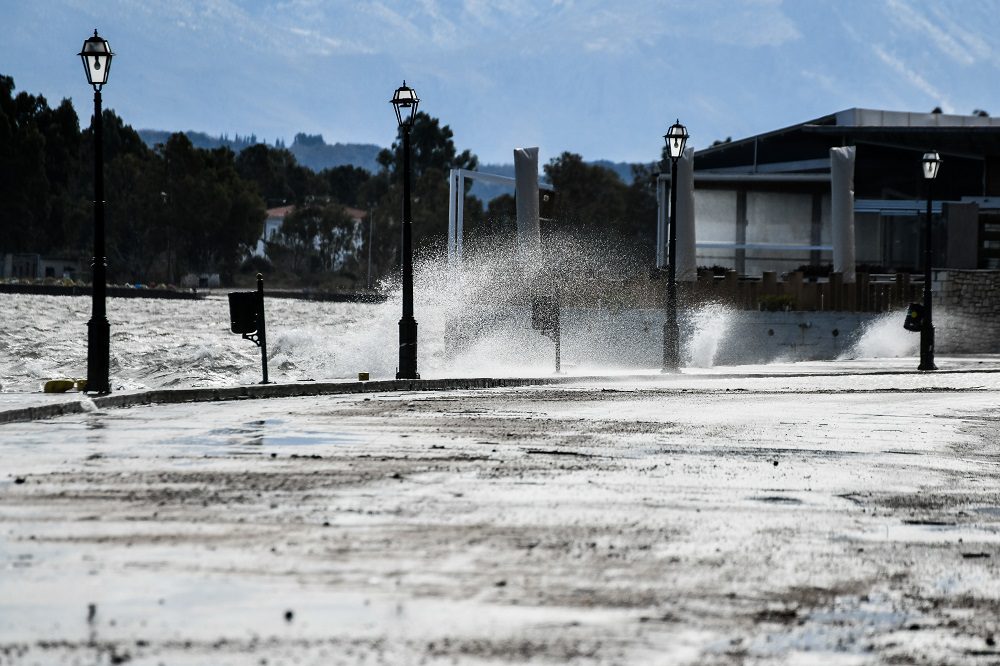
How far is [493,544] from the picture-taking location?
7422mm

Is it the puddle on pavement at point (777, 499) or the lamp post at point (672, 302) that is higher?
the lamp post at point (672, 302)

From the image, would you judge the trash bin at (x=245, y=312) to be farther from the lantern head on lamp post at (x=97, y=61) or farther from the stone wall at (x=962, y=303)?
the stone wall at (x=962, y=303)

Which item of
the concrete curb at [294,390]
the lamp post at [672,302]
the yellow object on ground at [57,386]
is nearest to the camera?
the concrete curb at [294,390]

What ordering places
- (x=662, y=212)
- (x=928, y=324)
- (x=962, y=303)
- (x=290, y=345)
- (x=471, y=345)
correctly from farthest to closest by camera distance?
1. (x=662, y=212)
2. (x=290, y=345)
3. (x=962, y=303)
4. (x=471, y=345)
5. (x=928, y=324)

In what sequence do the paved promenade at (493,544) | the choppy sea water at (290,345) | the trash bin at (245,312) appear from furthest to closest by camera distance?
the choppy sea water at (290,345) < the trash bin at (245,312) < the paved promenade at (493,544)

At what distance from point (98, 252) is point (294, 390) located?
3.36 meters

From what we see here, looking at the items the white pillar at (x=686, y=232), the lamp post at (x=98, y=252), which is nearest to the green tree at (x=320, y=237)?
the white pillar at (x=686, y=232)

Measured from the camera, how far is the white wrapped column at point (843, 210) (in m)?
40.8

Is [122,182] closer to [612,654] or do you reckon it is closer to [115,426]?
[115,426]

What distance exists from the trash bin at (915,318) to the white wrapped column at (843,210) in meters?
7.03

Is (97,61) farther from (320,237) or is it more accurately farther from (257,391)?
(320,237)

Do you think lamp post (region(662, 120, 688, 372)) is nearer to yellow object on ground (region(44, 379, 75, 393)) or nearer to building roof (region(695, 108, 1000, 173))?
yellow object on ground (region(44, 379, 75, 393))

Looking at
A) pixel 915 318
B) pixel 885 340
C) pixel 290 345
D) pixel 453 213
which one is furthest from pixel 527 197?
pixel 290 345

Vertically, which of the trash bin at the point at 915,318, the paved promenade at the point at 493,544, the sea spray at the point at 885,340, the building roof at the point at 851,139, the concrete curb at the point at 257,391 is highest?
the building roof at the point at 851,139
